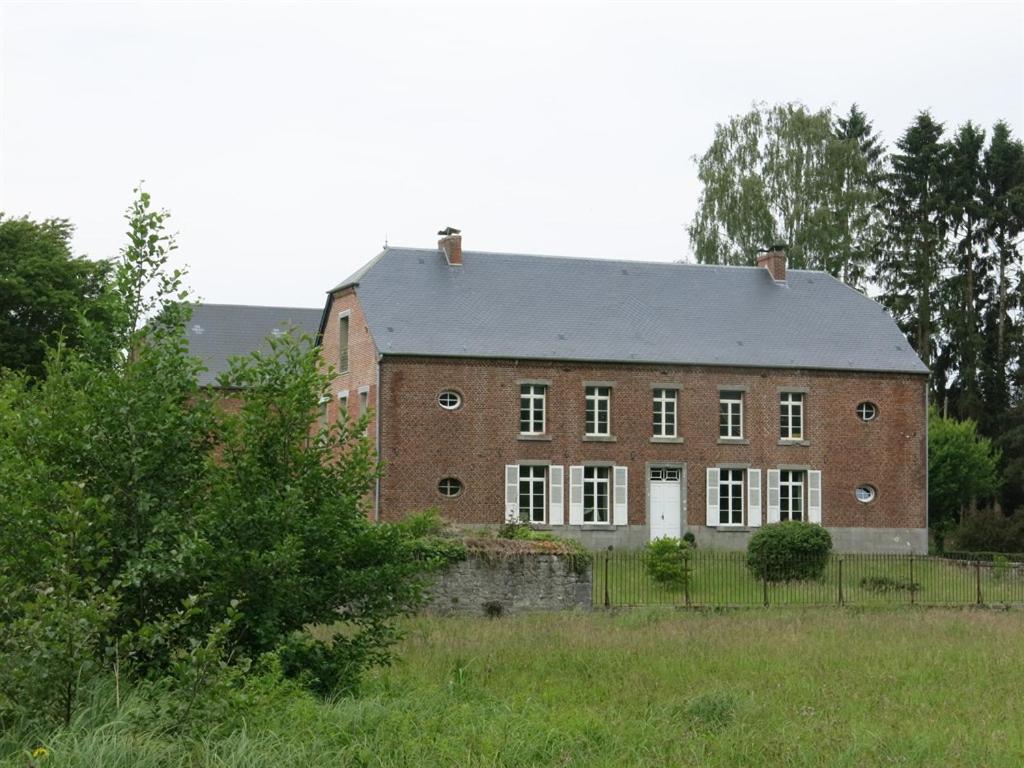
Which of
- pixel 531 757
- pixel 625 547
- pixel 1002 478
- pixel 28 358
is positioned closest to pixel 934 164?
pixel 1002 478

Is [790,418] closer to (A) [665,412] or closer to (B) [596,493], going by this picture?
(A) [665,412]

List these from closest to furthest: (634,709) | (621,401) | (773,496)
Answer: (634,709) → (621,401) → (773,496)

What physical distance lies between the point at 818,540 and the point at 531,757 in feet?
71.3

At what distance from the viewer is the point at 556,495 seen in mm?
38344

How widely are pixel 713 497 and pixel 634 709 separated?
89.5ft

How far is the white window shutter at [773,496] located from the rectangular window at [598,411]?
15.2 feet

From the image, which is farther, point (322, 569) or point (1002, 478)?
point (1002, 478)

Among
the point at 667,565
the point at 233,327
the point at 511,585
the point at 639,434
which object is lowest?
the point at 511,585

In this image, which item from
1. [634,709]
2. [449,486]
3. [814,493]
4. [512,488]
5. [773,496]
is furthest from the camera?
[814,493]

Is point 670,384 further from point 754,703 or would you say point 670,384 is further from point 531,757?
point 531,757

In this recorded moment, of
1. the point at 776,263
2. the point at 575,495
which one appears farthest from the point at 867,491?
the point at 575,495

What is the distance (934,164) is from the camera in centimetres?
5250

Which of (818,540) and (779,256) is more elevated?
(779,256)

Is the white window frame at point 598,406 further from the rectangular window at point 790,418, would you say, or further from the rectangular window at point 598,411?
the rectangular window at point 790,418
